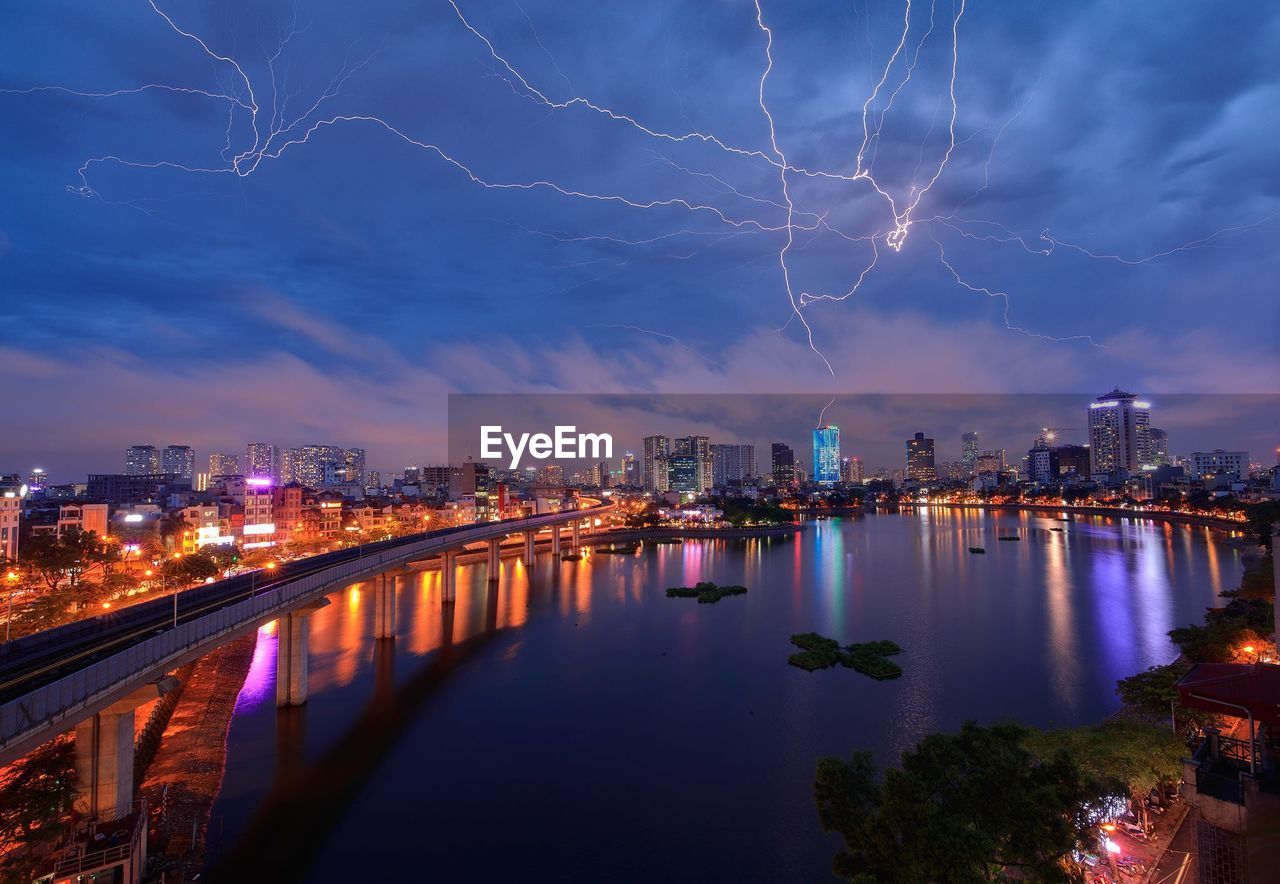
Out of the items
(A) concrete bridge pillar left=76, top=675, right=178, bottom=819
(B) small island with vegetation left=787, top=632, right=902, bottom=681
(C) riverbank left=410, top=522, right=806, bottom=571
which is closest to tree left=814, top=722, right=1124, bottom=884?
(A) concrete bridge pillar left=76, top=675, right=178, bottom=819

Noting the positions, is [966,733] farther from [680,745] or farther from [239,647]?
[239,647]

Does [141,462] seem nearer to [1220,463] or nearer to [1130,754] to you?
[1130,754]

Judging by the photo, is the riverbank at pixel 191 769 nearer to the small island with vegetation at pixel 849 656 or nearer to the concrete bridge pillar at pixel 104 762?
the concrete bridge pillar at pixel 104 762

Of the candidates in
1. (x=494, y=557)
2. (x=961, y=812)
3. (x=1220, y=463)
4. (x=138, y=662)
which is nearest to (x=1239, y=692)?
(x=961, y=812)

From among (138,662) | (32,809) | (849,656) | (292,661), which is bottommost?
(849,656)

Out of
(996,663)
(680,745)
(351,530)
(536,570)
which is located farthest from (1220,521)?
(351,530)

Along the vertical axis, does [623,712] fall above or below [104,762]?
below
